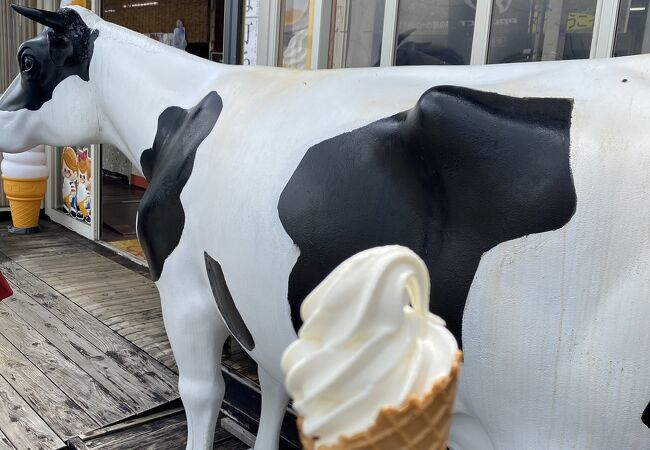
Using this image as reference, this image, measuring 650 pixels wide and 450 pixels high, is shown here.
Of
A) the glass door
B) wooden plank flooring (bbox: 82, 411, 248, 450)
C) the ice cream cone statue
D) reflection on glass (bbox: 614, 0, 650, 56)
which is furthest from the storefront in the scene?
the ice cream cone statue

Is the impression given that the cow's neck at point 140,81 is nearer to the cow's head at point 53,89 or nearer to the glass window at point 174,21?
the cow's head at point 53,89

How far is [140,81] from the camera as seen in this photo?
1803 millimetres

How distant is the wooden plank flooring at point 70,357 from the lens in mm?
2312

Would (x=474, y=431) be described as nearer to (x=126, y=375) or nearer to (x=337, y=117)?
(x=337, y=117)

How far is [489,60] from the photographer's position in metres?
2.06

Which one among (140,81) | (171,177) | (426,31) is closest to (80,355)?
(140,81)

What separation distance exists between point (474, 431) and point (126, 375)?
6.67ft

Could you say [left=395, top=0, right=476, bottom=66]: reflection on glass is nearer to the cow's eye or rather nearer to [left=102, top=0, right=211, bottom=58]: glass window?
the cow's eye

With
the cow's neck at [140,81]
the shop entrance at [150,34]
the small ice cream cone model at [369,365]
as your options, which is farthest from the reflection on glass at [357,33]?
the shop entrance at [150,34]

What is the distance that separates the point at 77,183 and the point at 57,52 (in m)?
3.76

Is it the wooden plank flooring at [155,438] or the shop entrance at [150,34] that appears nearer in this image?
the wooden plank flooring at [155,438]

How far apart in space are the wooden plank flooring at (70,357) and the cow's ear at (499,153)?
1857 mm

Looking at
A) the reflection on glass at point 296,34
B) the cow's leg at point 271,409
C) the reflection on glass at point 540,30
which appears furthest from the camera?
the reflection on glass at point 296,34

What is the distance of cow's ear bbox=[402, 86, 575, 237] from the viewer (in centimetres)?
89
